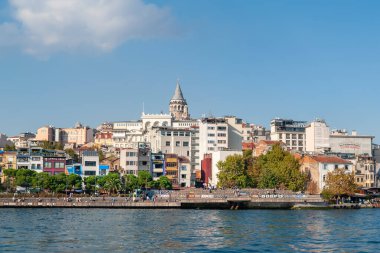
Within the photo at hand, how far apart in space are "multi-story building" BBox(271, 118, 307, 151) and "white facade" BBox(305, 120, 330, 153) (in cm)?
428

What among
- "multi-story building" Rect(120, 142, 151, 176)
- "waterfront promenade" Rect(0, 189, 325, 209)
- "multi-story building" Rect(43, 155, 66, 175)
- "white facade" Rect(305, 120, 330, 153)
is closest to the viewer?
"waterfront promenade" Rect(0, 189, 325, 209)

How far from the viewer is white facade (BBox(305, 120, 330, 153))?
5571 inches

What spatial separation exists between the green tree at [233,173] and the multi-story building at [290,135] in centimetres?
3679

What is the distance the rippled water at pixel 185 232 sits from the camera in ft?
155

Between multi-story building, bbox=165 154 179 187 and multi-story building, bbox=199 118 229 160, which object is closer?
multi-story building, bbox=165 154 179 187

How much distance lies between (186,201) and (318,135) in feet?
187

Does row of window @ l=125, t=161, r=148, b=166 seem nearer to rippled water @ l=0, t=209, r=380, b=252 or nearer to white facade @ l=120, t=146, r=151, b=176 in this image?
white facade @ l=120, t=146, r=151, b=176

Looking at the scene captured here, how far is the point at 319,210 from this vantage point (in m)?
91.0

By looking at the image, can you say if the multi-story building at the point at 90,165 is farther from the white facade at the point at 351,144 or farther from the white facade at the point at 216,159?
the white facade at the point at 351,144

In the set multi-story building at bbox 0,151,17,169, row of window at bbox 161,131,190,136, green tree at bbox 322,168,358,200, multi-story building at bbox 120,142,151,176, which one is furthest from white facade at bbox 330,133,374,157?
multi-story building at bbox 0,151,17,169

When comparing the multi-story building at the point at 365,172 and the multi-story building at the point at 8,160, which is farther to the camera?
the multi-story building at the point at 365,172

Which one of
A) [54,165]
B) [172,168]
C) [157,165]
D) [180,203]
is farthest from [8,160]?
[180,203]

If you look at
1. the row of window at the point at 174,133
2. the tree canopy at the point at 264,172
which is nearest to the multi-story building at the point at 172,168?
the tree canopy at the point at 264,172

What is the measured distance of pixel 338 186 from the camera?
320 feet
